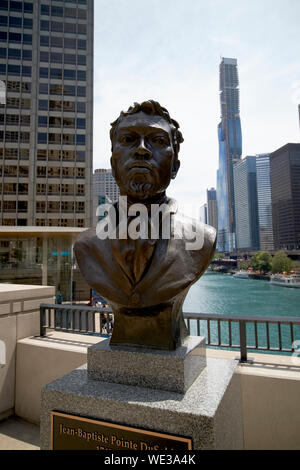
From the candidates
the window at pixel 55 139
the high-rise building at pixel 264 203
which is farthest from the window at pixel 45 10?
the high-rise building at pixel 264 203

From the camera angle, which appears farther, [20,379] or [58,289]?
[58,289]

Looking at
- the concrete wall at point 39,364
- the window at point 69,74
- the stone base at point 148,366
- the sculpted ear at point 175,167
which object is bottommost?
the concrete wall at point 39,364

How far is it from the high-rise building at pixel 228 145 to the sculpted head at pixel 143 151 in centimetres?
11774

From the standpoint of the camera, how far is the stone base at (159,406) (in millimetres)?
1670

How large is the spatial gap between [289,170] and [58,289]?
75093 millimetres

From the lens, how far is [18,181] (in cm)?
3681

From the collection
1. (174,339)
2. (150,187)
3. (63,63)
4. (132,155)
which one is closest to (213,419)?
(174,339)

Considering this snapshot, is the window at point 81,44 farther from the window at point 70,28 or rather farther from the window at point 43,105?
the window at point 43,105

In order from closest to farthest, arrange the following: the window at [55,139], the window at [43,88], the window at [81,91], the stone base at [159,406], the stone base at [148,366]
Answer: the stone base at [159,406], the stone base at [148,366], the window at [55,139], the window at [81,91], the window at [43,88]

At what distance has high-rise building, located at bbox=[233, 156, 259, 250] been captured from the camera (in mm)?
106375
